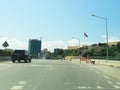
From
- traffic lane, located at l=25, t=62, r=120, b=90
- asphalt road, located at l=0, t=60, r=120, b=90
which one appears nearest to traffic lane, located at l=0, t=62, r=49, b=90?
asphalt road, located at l=0, t=60, r=120, b=90

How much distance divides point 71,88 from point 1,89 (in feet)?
9.74

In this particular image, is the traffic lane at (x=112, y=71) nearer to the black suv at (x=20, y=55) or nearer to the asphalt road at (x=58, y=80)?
the asphalt road at (x=58, y=80)

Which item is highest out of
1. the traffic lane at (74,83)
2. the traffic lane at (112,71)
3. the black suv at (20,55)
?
the black suv at (20,55)

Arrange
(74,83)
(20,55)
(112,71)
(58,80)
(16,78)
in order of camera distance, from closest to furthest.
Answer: (74,83) → (58,80) → (16,78) → (112,71) → (20,55)

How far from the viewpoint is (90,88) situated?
17.9 metres

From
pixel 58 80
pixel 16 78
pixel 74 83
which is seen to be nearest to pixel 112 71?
pixel 16 78

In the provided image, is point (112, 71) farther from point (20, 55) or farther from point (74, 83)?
point (20, 55)

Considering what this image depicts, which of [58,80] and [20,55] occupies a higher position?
[20,55]

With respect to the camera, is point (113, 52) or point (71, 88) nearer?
point (71, 88)

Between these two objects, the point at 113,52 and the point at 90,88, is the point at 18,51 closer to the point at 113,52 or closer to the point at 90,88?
the point at 90,88

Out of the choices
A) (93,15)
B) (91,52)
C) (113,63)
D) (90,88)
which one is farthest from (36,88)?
(91,52)

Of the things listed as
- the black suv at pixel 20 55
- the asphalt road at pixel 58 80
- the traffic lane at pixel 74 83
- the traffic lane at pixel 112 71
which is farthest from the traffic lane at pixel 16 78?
the black suv at pixel 20 55

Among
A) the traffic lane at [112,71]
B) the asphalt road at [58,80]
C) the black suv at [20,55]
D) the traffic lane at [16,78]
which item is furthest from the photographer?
the black suv at [20,55]

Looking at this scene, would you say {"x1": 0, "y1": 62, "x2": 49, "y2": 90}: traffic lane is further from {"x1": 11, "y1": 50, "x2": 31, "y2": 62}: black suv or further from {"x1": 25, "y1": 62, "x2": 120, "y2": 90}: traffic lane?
{"x1": 11, "y1": 50, "x2": 31, "y2": 62}: black suv
